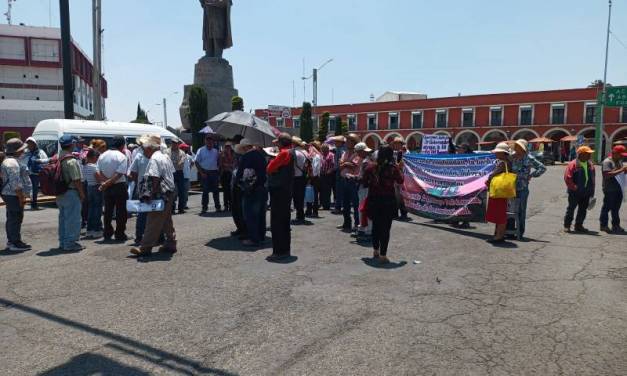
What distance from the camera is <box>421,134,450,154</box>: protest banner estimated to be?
38.1 feet

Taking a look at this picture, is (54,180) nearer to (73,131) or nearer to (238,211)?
(238,211)

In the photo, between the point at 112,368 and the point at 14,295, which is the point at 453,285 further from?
the point at 14,295

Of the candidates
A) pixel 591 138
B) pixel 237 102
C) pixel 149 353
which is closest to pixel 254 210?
pixel 149 353

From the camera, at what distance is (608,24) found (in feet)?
136

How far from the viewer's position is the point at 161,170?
6.51 meters

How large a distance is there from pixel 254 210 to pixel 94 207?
3.13m

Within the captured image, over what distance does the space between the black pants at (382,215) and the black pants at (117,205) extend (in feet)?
14.2

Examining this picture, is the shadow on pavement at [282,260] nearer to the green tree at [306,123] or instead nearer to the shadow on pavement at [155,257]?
the shadow on pavement at [155,257]

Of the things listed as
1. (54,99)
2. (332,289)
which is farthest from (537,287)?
(54,99)

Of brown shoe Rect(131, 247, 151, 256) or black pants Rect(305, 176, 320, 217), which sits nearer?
brown shoe Rect(131, 247, 151, 256)

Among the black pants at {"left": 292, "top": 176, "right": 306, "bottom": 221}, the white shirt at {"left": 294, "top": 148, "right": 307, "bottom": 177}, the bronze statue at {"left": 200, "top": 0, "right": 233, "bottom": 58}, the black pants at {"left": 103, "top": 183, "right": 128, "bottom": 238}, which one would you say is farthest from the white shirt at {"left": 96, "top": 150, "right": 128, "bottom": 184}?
the bronze statue at {"left": 200, "top": 0, "right": 233, "bottom": 58}

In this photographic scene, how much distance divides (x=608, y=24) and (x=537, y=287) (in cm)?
4658

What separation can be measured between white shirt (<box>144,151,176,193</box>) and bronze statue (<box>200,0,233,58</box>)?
1857 cm

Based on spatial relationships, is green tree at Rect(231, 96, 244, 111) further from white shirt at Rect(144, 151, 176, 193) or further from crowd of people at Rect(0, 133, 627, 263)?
white shirt at Rect(144, 151, 176, 193)
